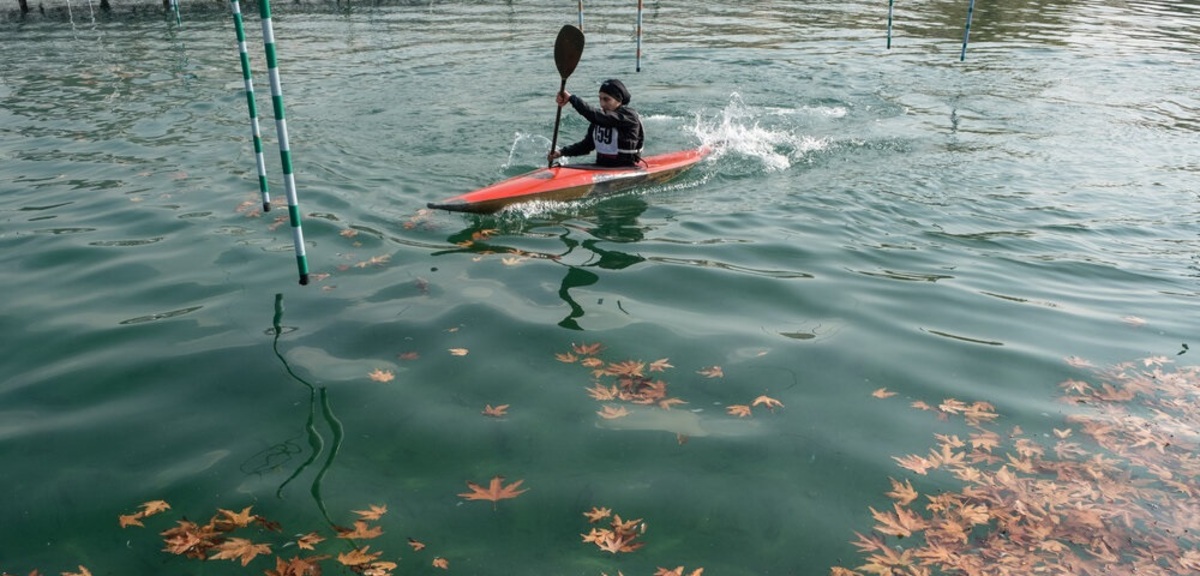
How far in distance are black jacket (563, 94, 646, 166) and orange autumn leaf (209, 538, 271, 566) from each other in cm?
655

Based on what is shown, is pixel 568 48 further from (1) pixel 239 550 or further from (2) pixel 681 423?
(1) pixel 239 550

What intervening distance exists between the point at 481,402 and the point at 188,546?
1947 mm

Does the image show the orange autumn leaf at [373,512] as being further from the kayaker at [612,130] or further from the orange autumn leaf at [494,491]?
the kayaker at [612,130]

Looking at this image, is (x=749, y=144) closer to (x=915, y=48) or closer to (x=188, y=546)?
(x=188, y=546)

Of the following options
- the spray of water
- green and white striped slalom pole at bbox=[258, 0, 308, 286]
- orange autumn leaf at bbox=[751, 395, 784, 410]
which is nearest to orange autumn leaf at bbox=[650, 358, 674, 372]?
orange autumn leaf at bbox=[751, 395, 784, 410]

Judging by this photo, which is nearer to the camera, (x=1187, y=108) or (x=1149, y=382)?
(x=1149, y=382)

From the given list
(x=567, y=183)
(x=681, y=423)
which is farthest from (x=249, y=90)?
(x=681, y=423)

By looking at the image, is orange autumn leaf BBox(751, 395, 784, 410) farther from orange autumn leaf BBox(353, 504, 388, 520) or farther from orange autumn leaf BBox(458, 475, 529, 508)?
orange autumn leaf BBox(353, 504, 388, 520)

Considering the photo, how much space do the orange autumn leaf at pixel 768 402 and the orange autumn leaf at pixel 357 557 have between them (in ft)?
8.82

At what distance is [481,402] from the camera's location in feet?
17.7

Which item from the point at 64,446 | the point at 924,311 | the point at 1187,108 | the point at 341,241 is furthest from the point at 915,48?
the point at 64,446

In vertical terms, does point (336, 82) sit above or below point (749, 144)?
above

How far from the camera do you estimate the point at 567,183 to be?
30.3 ft

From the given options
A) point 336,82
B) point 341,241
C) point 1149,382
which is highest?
point 336,82
